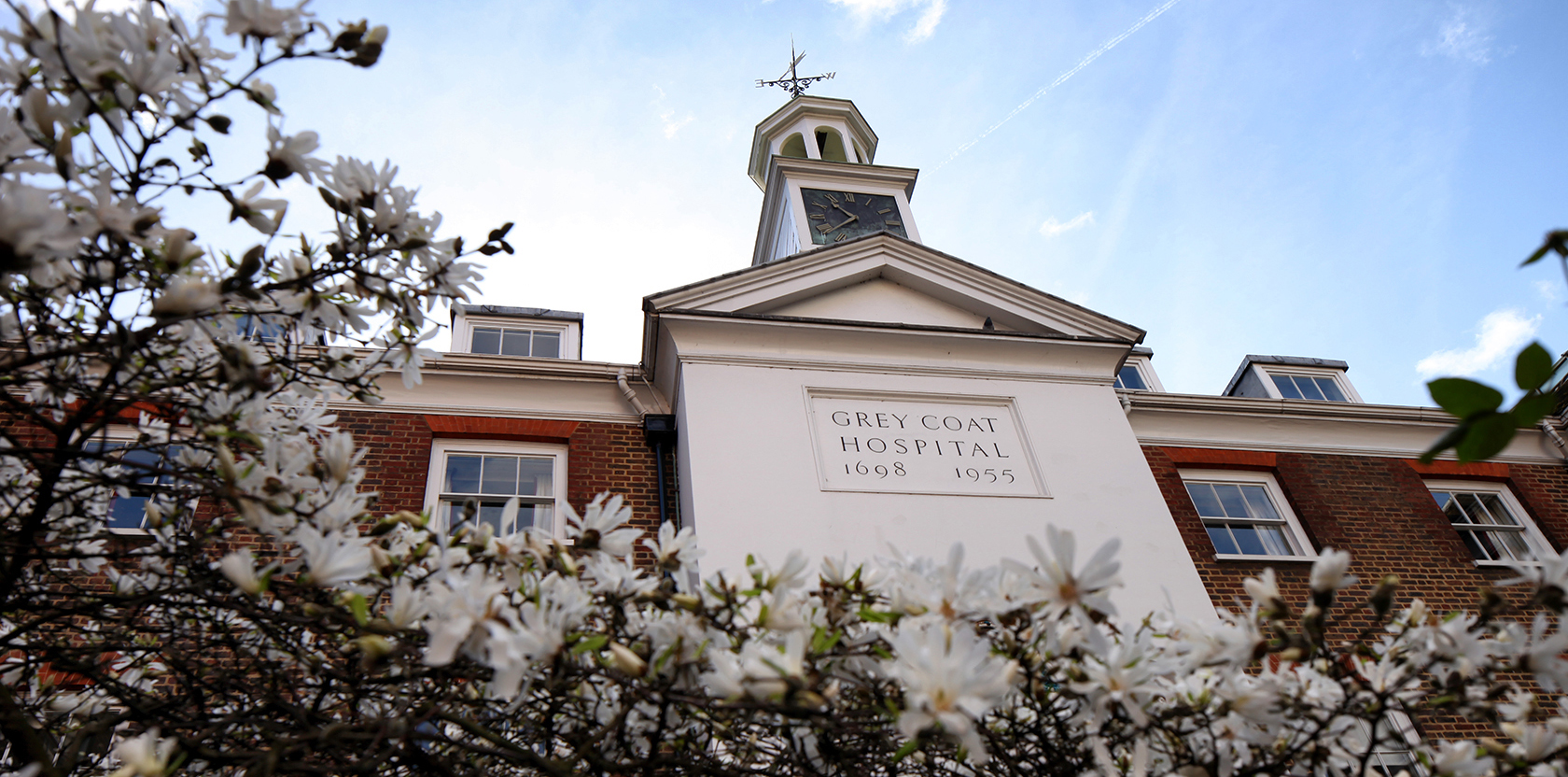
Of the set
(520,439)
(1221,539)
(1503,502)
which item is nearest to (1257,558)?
(1221,539)

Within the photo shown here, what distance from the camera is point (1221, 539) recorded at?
9.35m

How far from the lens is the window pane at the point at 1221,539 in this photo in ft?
30.4

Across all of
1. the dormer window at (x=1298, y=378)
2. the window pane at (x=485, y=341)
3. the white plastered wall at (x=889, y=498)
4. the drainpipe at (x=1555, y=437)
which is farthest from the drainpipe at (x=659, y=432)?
the drainpipe at (x=1555, y=437)

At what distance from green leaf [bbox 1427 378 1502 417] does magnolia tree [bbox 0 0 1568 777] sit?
0.91 m

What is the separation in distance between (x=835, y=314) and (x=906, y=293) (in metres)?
0.95

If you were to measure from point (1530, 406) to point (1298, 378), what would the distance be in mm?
13084

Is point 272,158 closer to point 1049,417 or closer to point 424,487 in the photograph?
Result: point 424,487

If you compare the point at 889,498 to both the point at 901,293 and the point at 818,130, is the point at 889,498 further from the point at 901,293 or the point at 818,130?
the point at 818,130

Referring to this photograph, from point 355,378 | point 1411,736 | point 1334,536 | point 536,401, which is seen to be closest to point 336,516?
point 355,378

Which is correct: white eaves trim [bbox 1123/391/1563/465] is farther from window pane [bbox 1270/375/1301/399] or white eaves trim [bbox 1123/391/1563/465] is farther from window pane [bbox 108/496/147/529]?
window pane [bbox 108/496/147/529]

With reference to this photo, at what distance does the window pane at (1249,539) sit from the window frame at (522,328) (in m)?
7.24

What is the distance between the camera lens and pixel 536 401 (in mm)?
8789

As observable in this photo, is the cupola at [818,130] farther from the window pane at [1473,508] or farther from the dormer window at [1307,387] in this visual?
the window pane at [1473,508]

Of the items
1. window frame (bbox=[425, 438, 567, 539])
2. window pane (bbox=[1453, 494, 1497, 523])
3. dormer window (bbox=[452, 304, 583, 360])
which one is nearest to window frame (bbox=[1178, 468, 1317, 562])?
window pane (bbox=[1453, 494, 1497, 523])
